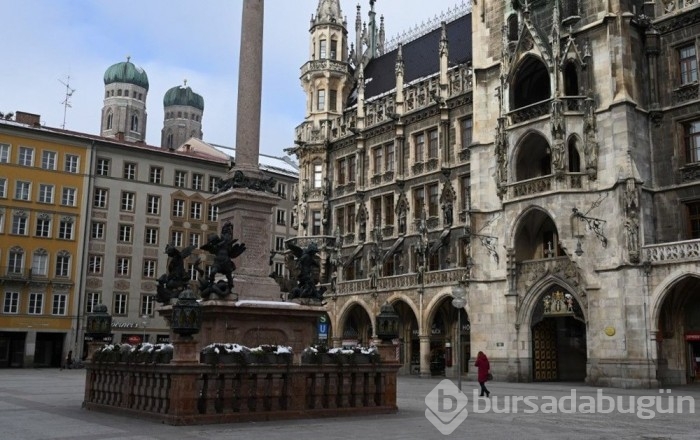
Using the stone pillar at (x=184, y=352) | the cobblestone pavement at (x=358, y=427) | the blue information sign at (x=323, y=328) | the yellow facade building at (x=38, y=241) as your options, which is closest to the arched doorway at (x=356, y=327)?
the blue information sign at (x=323, y=328)

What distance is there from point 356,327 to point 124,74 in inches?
4124

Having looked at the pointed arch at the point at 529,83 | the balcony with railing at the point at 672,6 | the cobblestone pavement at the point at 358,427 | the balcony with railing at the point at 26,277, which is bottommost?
the cobblestone pavement at the point at 358,427

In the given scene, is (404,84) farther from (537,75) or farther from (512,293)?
(512,293)

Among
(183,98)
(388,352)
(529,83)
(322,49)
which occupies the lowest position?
(388,352)

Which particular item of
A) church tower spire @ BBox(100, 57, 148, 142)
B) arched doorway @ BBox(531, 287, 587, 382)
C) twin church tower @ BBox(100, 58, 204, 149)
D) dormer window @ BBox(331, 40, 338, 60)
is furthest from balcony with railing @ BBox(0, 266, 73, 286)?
church tower spire @ BBox(100, 57, 148, 142)

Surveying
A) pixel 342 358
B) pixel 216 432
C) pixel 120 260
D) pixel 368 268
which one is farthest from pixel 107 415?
pixel 120 260

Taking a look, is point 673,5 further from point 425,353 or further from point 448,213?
point 425,353

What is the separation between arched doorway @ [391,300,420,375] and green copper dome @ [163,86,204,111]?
112 meters

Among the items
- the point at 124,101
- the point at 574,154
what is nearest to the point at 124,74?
the point at 124,101

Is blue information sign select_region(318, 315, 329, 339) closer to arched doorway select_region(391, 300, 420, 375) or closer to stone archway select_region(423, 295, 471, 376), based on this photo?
arched doorway select_region(391, 300, 420, 375)

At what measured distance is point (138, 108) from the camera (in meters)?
141

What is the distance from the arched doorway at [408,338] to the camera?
160 feet

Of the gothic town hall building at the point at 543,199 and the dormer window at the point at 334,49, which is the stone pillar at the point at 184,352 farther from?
the dormer window at the point at 334,49

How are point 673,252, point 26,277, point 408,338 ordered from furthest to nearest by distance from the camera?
point 26,277 < point 408,338 < point 673,252
